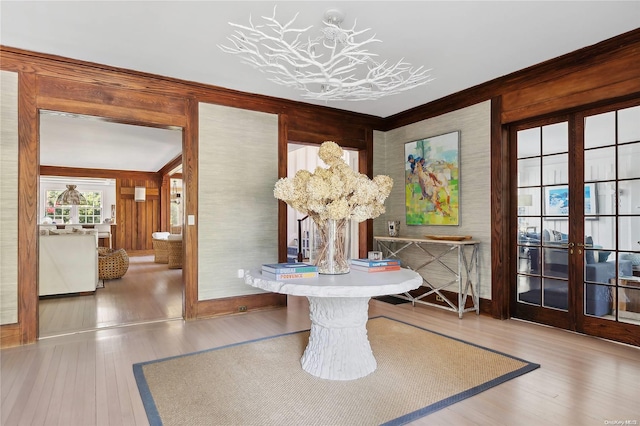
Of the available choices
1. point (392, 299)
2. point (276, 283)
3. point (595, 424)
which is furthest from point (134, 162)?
point (595, 424)

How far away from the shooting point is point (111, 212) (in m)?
11.6

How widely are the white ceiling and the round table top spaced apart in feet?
5.99

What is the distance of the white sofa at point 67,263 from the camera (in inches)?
198

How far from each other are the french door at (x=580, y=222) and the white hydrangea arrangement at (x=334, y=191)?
2.10 m

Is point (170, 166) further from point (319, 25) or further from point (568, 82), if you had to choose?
point (568, 82)

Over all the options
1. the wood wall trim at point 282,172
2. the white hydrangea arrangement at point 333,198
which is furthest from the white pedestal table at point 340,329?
the wood wall trim at point 282,172

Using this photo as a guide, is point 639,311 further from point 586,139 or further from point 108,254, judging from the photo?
point 108,254

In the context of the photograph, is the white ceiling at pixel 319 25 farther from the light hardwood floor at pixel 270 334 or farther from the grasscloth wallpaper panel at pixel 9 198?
the light hardwood floor at pixel 270 334

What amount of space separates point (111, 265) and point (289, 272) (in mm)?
5265

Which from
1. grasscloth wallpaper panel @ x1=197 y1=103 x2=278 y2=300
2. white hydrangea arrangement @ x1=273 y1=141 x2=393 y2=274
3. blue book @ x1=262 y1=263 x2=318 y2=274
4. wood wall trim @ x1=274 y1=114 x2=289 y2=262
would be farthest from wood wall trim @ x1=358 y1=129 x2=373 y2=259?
blue book @ x1=262 y1=263 x2=318 y2=274

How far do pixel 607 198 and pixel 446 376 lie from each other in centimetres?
224

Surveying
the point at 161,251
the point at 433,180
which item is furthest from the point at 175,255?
the point at 433,180

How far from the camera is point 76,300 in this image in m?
4.95

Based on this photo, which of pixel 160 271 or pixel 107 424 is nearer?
pixel 107 424
